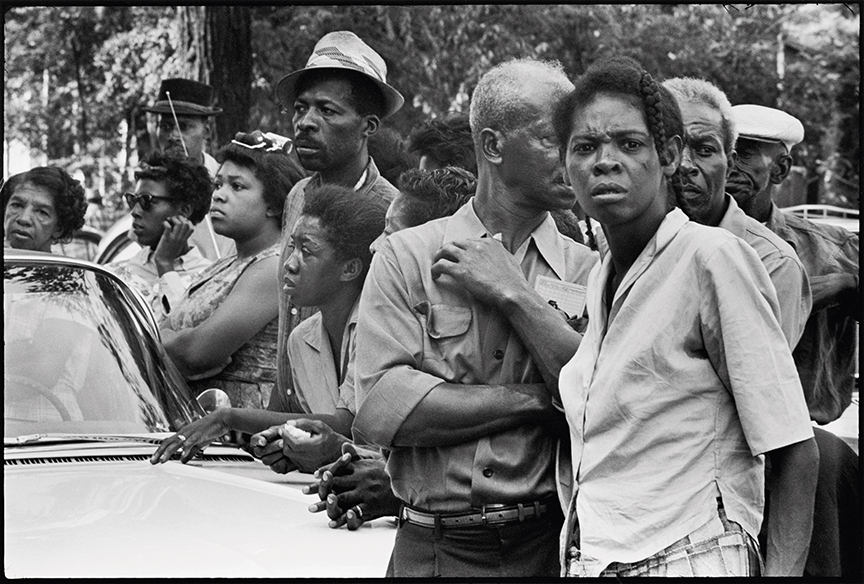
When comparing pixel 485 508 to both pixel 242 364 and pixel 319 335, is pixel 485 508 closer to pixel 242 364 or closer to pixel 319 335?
pixel 319 335

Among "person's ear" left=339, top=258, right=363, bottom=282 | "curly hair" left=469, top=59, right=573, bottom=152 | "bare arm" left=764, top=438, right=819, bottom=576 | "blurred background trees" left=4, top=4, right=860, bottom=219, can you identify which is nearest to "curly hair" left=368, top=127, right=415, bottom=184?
"person's ear" left=339, top=258, right=363, bottom=282

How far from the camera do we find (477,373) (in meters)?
3.32

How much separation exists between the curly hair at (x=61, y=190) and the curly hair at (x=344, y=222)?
2053mm

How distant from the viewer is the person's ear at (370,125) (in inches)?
212

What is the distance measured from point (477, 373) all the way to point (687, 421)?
683 mm

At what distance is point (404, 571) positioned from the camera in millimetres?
3371

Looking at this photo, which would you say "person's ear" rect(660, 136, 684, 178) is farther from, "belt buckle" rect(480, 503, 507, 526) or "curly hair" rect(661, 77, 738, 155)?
"curly hair" rect(661, 77, 738, 155)

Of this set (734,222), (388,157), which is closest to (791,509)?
(734,222)

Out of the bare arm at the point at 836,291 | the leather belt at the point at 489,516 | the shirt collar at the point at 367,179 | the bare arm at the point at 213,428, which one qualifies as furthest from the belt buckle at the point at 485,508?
the shirt collar at the point at 367,179

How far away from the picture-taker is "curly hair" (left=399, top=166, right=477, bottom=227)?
14.4ft

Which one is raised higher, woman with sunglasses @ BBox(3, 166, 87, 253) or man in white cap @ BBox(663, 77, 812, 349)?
man in white cap @ BBox(663, 77, 812, 349)

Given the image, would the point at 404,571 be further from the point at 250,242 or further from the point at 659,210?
the point at 250,242

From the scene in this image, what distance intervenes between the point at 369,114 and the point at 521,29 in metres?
10.4

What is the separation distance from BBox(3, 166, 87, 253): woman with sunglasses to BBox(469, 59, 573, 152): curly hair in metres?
3.26
